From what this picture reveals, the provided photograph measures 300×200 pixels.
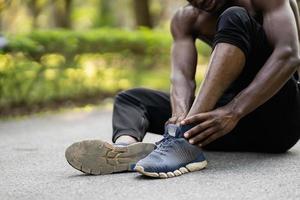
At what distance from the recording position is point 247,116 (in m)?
3.94

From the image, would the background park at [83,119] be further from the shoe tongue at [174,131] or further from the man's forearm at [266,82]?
the man's forearm at [266,82]

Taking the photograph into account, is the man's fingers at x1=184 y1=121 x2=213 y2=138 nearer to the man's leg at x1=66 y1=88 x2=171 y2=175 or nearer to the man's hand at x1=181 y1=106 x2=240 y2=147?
the man's hand at x1=181 y1=106 x2=240 y2=147

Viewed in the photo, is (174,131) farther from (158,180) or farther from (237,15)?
(237,15)

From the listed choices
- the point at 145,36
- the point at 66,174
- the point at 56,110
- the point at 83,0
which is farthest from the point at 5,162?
the point at 83,0

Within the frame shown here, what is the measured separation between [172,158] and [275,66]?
0.76 m

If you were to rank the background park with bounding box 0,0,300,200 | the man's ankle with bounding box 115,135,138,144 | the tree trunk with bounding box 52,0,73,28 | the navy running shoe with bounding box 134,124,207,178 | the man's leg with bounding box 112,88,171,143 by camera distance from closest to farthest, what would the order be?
the background park with bounding box 0,0,300,200, the navy running shoe with bounding box 134,124,207,178, the man's ankle with bounding box 115,135,138,144, the man's leg with bounding box 112,88,171,143, the tree trunk with bounding box 52,0,73,28

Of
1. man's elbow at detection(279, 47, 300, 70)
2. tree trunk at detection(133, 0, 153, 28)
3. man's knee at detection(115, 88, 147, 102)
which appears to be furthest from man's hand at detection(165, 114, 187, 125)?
tree trunk at detection(133, 0, 153, 28)

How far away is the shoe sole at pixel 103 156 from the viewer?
135 inches

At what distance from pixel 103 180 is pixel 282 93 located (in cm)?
120

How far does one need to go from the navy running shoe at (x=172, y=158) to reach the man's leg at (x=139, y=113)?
32 cm

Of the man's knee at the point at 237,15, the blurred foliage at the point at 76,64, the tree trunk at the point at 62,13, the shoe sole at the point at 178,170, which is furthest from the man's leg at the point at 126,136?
the tree trunk at the point at 62,13

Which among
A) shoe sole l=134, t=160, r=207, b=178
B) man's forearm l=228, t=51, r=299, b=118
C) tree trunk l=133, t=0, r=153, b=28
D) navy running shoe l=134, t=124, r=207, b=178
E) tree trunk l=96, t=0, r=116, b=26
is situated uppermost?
man's forearm l=228, t=51, r=299, b=118

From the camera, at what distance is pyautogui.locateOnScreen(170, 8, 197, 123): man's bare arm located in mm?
3883

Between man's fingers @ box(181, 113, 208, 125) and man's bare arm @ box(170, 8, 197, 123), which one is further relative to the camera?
man's bare arm @ box(170, 8, 197, 123)
